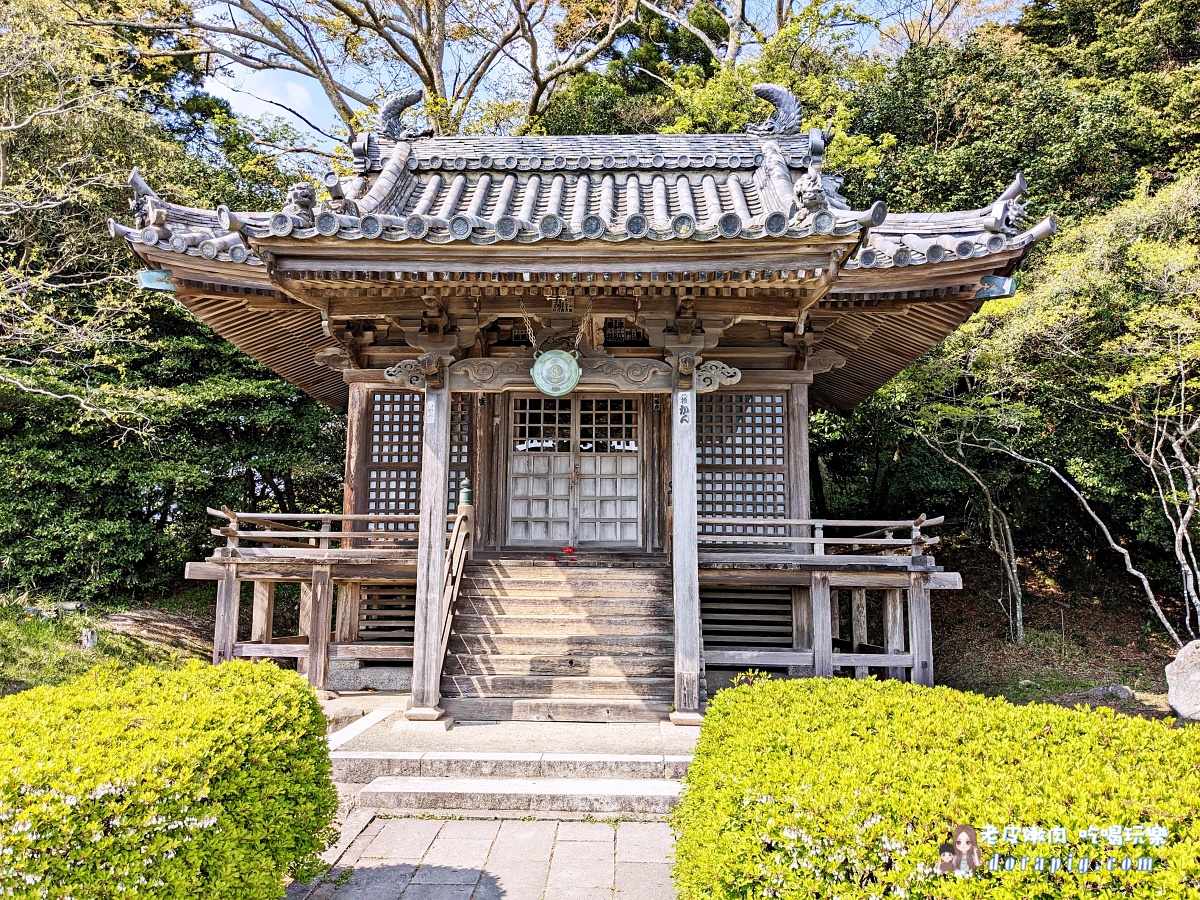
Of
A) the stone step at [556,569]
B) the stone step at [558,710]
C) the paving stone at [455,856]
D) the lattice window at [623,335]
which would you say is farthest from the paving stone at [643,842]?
the lattice window at [623,335]

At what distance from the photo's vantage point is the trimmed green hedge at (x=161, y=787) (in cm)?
255

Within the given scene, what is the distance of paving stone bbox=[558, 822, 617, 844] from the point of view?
15.6 ft

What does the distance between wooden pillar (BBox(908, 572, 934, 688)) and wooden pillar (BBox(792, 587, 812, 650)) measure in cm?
108

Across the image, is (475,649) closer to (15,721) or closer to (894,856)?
(15,721)

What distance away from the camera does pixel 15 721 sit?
3.19 m

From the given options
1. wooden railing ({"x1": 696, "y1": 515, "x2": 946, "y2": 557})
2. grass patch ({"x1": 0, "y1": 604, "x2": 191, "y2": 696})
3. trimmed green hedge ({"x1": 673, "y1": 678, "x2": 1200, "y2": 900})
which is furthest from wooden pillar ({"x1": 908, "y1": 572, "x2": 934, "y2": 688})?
grass patch ({"x1": 0, "y1": 604, "x2": 191, "y2": 696})

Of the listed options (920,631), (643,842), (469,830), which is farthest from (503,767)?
(920,631)

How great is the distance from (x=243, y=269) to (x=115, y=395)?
19.5ft

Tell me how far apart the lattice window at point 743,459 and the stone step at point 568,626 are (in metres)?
2.03

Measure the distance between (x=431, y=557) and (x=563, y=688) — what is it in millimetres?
1756

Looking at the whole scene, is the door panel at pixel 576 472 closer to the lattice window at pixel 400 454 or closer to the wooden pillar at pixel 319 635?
the lattice window at pixel 400 454

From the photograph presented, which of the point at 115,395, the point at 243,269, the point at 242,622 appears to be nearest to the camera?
the point at 243,269

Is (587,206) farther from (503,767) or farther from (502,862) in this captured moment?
(502,862)

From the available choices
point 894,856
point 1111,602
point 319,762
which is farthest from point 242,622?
point 1111,602
